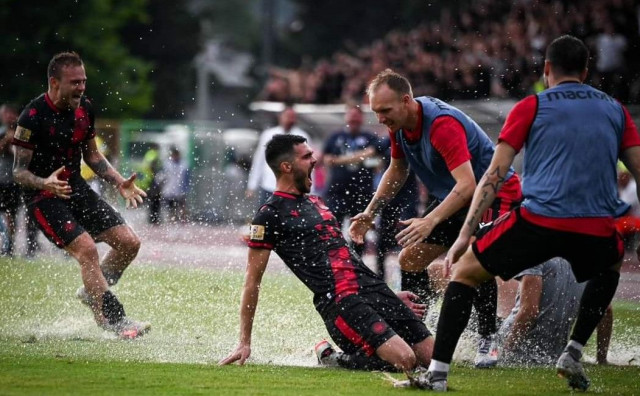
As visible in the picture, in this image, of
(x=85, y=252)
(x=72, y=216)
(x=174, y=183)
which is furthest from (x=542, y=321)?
(x=174, y=183)

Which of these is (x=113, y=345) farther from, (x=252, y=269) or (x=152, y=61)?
(x=152, y=61)

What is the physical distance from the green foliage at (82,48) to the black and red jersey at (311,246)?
945 inches

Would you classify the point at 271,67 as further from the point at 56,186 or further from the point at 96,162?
the point at 56,186

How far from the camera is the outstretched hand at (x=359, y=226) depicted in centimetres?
826

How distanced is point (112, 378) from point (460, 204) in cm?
231

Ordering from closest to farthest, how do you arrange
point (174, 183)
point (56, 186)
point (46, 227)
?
point (56, 186) → point (46, 227) → point (174, 183)

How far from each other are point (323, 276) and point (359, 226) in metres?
0.73

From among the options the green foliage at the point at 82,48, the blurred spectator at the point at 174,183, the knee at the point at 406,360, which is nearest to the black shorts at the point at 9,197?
the blurred spectator at the point at 174,183

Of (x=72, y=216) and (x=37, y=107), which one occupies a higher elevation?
(x=37, y=107)

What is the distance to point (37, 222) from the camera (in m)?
9.38

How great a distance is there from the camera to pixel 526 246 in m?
6.61

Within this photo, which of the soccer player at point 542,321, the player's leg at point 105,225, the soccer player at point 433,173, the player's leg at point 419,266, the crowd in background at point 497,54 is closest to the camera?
the soccer player at point 433,173

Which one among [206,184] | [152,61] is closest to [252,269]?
[206,184]

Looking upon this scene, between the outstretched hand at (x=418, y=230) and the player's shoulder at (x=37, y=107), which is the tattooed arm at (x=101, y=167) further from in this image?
the outstretched hand at (x=418, y=230)
